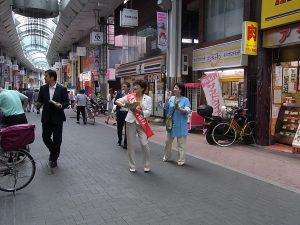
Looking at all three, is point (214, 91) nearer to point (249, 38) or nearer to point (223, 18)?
point (249, 38)

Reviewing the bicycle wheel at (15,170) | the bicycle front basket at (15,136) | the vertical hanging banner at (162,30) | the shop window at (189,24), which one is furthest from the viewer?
the shop window at (189,24)

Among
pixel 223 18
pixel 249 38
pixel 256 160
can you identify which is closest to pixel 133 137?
pixel 256 160

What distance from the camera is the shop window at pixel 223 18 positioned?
455 inches

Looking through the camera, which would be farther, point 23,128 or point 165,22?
point 165,22

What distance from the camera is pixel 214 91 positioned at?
11258 millimetres

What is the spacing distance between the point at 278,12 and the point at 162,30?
6.25 m

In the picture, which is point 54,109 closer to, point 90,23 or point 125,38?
point 125,38

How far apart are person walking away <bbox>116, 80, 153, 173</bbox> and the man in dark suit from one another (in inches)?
48.8

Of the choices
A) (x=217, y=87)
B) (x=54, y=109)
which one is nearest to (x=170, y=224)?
(x=54, y=109)

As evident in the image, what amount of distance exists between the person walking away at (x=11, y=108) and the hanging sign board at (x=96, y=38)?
1652 cm

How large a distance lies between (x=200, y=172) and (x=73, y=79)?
3564cm

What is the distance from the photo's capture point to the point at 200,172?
6684 mm

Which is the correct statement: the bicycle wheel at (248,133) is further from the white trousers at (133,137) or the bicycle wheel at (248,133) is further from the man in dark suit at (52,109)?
the man in dark suit at (52,109)

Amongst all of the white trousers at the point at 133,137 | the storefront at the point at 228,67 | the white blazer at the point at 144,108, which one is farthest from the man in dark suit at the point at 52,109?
the storefront at the point at 228,67
